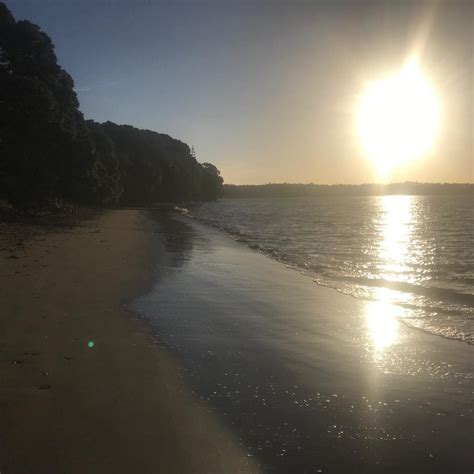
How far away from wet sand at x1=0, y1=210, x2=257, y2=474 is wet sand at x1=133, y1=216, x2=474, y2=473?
374 millimetres

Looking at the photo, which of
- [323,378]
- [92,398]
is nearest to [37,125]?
[92,398]

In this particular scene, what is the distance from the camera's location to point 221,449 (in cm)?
471

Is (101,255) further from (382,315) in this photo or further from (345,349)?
(345,349)

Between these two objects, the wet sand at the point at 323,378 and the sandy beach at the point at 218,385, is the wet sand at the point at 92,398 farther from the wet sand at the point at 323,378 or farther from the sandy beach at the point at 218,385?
the wet sand at the point at 323,378

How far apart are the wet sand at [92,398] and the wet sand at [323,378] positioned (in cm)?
37

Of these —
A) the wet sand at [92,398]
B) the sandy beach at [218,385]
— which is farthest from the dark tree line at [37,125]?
the wet sand at [92,398]

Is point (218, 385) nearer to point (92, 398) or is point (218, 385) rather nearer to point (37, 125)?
point (92, 398)

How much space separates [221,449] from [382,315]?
744 cm

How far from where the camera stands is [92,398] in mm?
5656

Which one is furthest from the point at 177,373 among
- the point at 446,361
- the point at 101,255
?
the point at 101,255

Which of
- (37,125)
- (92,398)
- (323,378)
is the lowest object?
(323,378)

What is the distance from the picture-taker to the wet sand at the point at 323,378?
15.8ft

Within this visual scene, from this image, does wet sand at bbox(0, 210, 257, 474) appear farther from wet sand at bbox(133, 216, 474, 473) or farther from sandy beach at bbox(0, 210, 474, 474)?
wet sand at bbox(133, 216, 474, 473)

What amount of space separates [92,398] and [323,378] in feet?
10.4
